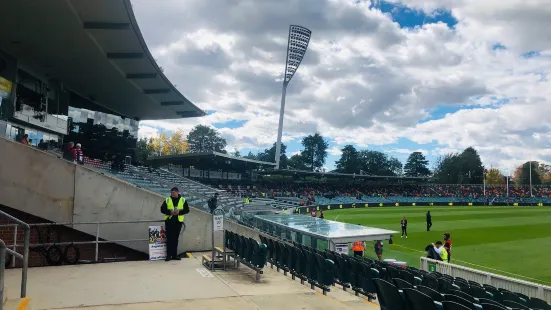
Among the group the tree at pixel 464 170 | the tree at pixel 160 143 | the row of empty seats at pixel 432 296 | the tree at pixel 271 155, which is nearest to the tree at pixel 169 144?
the tree at pixel 160 143

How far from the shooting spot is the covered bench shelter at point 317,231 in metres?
13.6

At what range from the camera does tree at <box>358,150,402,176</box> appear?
14625 cm

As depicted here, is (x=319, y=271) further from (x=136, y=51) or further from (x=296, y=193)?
(x=296, y=193)

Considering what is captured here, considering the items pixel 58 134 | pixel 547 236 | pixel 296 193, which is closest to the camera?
pixel 58 134

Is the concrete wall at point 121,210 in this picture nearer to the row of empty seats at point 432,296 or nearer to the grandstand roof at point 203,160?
the row of empty seats at point 432,296

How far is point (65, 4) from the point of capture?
586 inches

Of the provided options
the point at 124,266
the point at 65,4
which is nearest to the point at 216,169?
the point at 65,4

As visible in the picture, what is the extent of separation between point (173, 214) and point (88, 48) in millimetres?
12114

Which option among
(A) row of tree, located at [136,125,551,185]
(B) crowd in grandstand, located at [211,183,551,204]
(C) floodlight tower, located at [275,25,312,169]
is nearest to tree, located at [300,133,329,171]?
(A) row of tree, located at [136,125,551,185]

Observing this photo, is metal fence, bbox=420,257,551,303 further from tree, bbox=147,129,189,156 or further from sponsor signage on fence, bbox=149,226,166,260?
tree, bbox=147,129,189,156

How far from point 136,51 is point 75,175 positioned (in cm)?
924

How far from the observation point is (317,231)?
14.7 metres

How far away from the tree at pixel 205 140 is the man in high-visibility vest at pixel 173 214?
130550mm

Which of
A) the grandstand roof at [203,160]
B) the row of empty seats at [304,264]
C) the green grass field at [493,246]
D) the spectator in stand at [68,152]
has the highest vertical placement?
the grandstand roof at [203,160]
